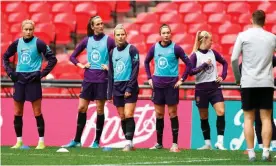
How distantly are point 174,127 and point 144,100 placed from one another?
6.92ft

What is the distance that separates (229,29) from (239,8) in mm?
959

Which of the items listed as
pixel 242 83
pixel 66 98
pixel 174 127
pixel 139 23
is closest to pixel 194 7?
pixel 139 23

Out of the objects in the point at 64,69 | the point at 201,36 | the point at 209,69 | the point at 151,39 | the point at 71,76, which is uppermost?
the point at 201,36

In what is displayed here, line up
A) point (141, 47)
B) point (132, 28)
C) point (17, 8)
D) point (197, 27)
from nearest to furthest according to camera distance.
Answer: point (141, 47), point (197, 27), point (132, 28), point (17, 8)

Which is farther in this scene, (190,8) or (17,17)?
(17,17)

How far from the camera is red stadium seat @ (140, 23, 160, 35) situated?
76.5ft

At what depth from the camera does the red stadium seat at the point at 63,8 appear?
81.4ft

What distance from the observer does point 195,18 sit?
75.1ft

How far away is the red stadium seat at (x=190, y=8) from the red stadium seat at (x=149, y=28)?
2.36 feet

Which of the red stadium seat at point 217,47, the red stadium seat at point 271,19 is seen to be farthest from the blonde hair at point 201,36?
the red stadium seat at point 271,19

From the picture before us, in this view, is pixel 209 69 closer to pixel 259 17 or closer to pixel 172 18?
pixel 259 17

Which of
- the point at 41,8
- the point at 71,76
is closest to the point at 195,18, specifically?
the point at 71,76

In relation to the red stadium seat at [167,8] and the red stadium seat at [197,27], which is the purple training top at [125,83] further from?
the red stadium seat at [167,8]

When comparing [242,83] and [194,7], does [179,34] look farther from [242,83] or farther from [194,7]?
[242,83]
